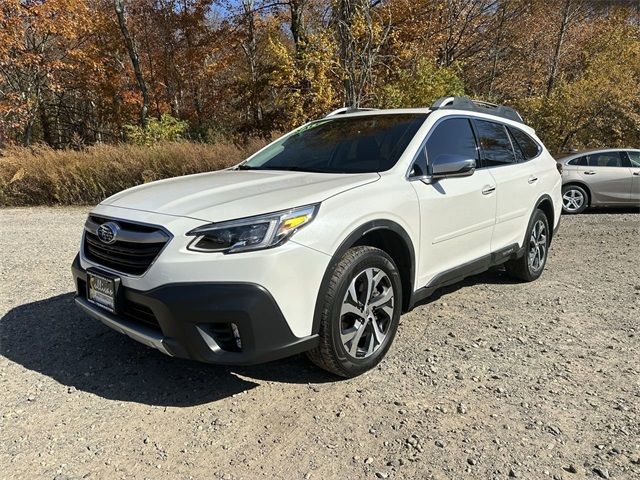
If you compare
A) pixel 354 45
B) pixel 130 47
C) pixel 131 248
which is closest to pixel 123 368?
pixel 131 248

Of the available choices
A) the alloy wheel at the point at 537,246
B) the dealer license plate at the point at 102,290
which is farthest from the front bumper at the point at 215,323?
the alloy wheel at the point at 537,246

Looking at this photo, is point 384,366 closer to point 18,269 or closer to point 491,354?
point 491,354

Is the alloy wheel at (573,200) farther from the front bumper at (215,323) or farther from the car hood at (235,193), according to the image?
the front bumper at (215,323)

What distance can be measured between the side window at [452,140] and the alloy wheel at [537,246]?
4.74 ft

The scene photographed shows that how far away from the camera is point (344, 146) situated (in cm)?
385

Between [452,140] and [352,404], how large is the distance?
2.27 metres

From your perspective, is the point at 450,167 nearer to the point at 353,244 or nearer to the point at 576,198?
the point at 353,244

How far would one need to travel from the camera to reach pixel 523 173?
473cm

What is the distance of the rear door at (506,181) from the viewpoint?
4305 millimetres

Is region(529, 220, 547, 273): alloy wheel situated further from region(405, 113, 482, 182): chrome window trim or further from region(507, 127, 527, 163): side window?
region(405, 113, 482, 182): chrome window trim

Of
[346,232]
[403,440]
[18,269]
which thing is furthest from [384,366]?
[18,269]

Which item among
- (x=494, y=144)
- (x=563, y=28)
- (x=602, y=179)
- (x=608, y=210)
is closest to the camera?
(x=494, y=144)

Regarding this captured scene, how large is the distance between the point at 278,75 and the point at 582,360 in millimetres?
12545

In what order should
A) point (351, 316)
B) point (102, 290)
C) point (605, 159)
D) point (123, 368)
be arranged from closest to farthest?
point (102, 290) < point (351, 316) < point (123, 368) < point (605, 159)
